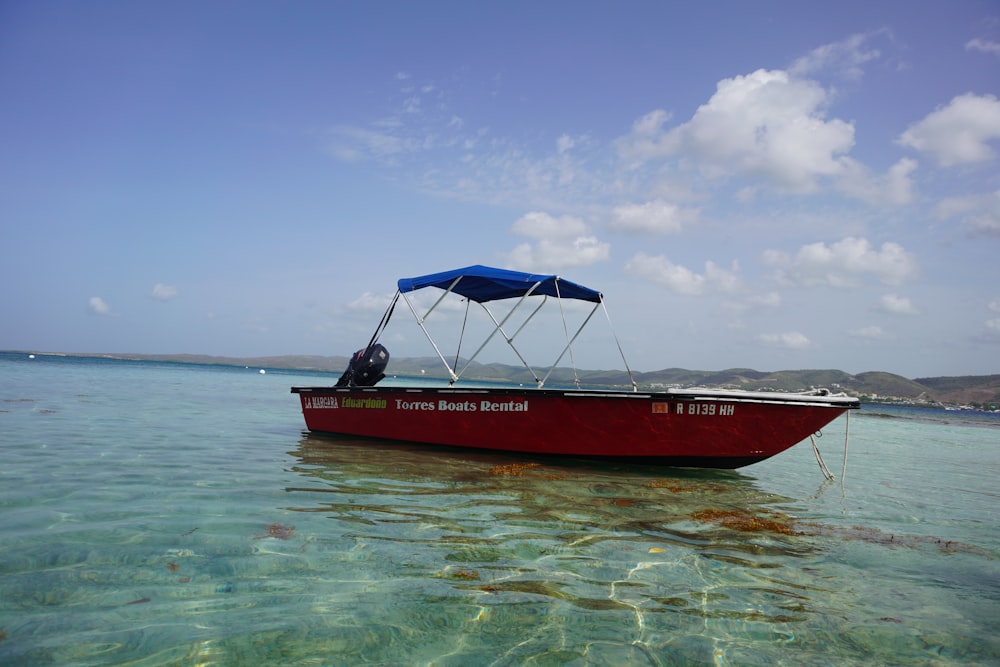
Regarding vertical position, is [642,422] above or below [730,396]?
below

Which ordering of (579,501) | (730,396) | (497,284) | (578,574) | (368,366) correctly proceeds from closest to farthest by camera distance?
1. (578,574)
2. (579,501)
3. (730,396)
4. (497,284)
5. (368,366)

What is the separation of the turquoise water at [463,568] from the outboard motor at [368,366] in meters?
3.65

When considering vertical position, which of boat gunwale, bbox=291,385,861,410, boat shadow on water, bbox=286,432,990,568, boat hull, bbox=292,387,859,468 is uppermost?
boat gunwale, bbox=291,385,861,410

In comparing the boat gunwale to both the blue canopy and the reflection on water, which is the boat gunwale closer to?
the reflection on water

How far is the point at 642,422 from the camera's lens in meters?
8.66

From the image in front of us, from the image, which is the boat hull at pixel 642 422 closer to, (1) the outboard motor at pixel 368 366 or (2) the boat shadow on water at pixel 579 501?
(2) the boat shadow on water at pixel 579 501

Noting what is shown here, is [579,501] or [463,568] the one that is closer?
[463,568]

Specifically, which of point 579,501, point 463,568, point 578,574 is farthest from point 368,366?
point 578,574

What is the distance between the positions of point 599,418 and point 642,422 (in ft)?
2.08

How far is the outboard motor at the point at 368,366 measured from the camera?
12.1m

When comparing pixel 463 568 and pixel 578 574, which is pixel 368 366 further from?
pixel 578 574

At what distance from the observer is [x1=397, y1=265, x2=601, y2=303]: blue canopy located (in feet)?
34.9

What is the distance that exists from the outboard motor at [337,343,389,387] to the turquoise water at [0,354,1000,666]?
12.0 feet

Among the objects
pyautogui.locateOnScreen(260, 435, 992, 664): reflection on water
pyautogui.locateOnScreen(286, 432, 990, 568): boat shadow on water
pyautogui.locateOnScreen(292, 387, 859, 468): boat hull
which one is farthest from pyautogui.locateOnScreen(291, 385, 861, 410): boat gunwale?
pyautogui.locateOnScreen(260, 435, 992, 664): reflection on water
